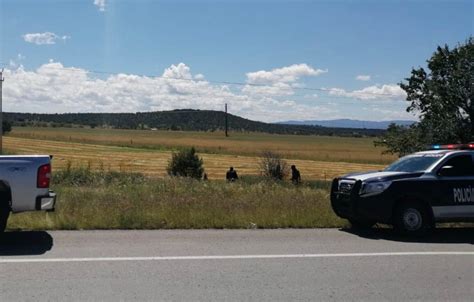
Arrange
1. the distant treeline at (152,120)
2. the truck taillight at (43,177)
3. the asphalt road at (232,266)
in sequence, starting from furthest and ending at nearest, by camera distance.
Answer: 1. the distant treeline at (152,120)
2. the truck taillight at (43,177)
3. the asphalt road at (232,266)

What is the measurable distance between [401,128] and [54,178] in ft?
63.4

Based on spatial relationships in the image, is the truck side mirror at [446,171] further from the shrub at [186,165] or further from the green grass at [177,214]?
the shrub at [186,165]

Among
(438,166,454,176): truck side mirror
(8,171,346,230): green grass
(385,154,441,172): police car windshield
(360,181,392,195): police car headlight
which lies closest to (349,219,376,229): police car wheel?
(8,171,346,230): green grass

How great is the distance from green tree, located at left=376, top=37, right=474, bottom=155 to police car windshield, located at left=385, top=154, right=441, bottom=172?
17397 mm

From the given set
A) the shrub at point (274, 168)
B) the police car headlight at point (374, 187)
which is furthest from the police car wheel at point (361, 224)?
the shrub at point (274, 168)

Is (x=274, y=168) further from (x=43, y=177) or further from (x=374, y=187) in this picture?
(x=43, y=177)

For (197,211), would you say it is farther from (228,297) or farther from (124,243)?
(228,297)

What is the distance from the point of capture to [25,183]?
906cm

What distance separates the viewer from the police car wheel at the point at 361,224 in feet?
35.9

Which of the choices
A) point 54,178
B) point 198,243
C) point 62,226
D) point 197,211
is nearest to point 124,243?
point 198,243

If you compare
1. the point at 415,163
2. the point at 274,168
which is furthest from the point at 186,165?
the point at 415,163

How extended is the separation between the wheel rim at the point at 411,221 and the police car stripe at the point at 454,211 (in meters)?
0.38

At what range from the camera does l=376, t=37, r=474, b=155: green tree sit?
91.1 feet

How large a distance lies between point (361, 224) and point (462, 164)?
85.3 inches
